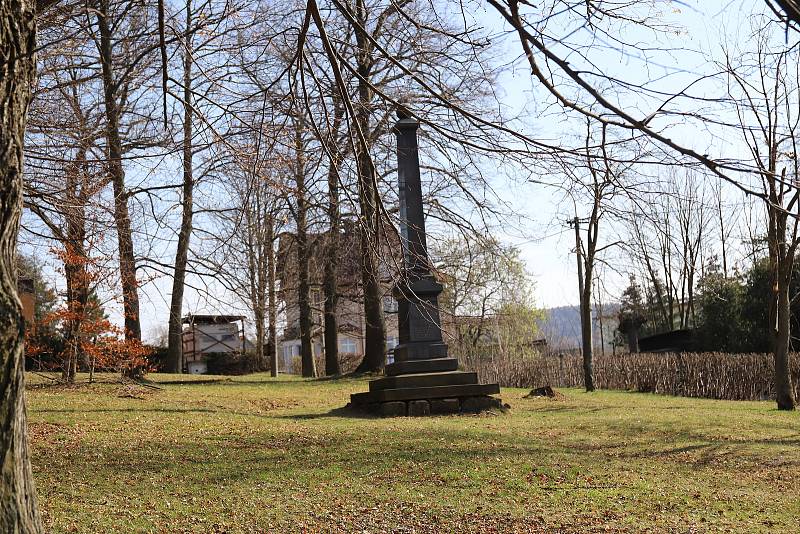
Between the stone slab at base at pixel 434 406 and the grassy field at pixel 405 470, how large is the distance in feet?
1.84

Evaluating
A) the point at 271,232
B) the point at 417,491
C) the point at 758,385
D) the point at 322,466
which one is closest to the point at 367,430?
the point at 322,466

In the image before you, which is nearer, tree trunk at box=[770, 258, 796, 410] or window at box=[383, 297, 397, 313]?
tree trunk at box=[770, 258, 796, 410]

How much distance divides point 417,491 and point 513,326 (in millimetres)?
34705

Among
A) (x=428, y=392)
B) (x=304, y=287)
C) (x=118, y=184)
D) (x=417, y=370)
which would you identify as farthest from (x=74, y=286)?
(x=304, y=287)

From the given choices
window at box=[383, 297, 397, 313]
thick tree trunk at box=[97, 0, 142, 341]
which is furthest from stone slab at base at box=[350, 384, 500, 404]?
thick tree trunk at box=[97, 0, 142, 341]

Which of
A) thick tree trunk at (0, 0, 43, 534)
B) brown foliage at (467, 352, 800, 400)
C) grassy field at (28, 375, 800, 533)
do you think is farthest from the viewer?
brown foliage at (467, 352, 800, 400)

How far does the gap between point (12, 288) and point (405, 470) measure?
5719 mm

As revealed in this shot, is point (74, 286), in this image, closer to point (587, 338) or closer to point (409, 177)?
point (409, 177)

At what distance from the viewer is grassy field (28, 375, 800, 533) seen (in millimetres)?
6453

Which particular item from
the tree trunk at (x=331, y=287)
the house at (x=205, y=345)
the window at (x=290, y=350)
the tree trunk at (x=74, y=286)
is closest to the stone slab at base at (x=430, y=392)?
the tree trunk at (x=74, y=286)

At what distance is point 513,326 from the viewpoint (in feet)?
136

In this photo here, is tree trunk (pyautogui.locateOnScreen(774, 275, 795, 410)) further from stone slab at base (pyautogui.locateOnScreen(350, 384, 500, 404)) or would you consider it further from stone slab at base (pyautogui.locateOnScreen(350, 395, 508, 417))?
stone slab at base (pyautogui.locateOnScreen(350, 384, 500, 404))

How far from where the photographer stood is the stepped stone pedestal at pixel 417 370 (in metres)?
12.7

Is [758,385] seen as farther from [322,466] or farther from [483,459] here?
[322,466]
